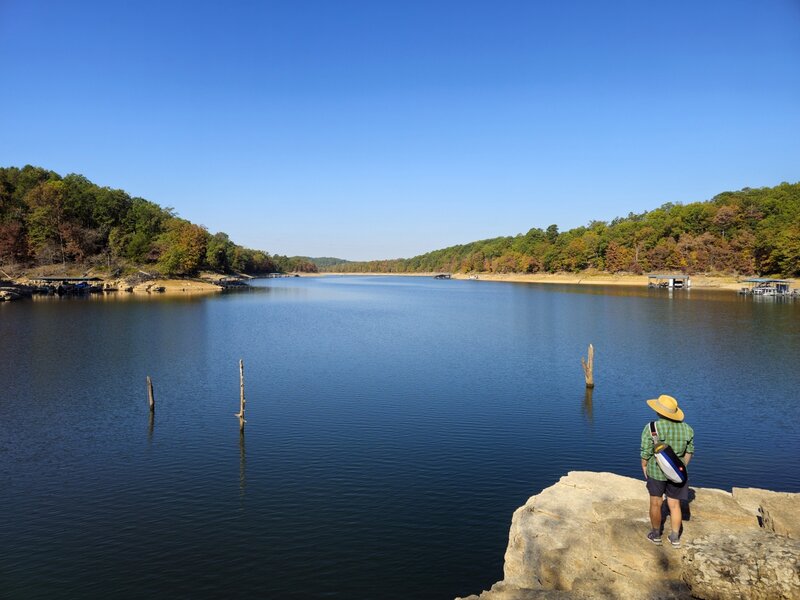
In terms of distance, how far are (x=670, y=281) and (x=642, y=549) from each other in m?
144

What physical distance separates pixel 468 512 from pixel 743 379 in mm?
27779

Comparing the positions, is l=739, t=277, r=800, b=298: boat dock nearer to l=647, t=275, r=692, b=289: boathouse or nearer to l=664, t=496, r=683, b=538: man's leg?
l=647, t=275, r=692, b=289: boathouse

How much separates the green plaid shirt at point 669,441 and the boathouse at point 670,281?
139559mm

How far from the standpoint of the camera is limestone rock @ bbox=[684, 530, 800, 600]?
8.62 meters

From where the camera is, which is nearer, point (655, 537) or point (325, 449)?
point (655, 537)

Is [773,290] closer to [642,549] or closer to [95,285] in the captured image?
[642,549]

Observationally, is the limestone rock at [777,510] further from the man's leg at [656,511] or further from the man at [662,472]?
the man's leg at [656,511]

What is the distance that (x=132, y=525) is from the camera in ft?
52.4

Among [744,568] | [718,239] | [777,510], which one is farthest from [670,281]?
[744,568]

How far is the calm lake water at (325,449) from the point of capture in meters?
14.0

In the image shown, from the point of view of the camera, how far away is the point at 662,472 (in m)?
10.5

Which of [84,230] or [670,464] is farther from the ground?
[84,230]

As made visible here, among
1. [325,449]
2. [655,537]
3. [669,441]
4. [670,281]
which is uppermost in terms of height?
[670,281]

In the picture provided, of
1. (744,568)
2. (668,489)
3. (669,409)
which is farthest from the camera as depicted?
(669,409)
